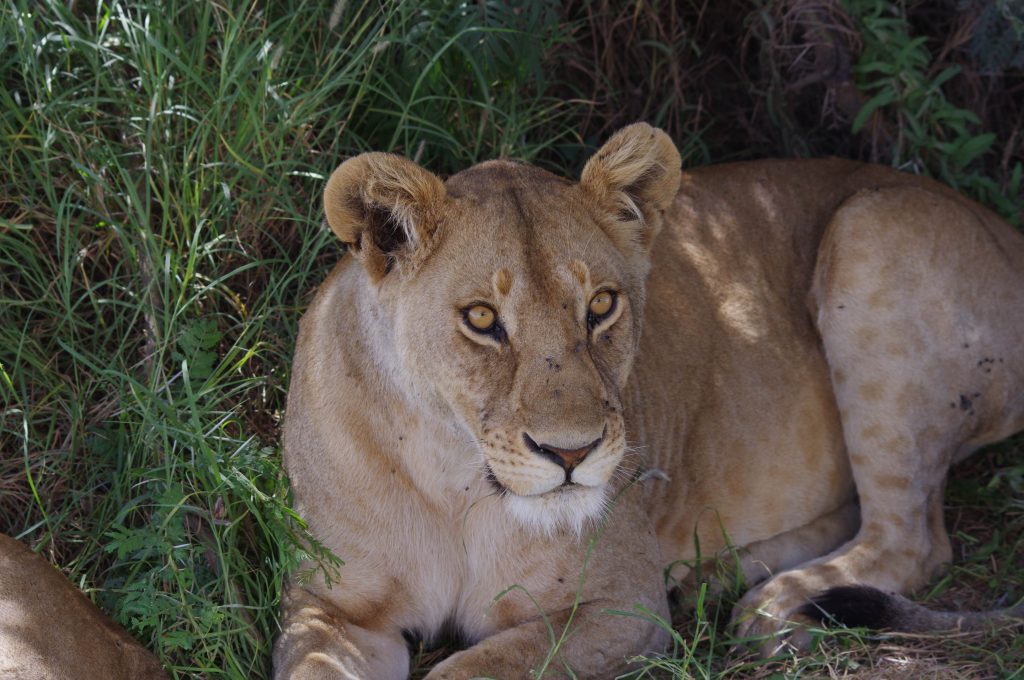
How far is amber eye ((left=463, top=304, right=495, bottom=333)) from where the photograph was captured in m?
2.57

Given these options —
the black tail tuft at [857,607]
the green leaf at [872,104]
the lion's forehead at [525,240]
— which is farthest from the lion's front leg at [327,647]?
the green leaf at [872,104]

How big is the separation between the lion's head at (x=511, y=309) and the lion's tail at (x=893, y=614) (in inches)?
29.6

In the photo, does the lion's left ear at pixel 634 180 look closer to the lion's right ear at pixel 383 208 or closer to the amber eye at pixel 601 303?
the amber eye at pixel 601 303

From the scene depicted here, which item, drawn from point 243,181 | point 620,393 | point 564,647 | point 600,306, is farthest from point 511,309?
point 243,181

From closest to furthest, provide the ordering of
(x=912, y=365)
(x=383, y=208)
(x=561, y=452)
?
1. (x=561, y=452)
2. (x=383, y=208)
3. (x=912, y=365)

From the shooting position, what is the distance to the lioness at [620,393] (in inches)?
Answer: 102

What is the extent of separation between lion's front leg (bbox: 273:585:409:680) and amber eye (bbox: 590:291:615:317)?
2.82 ft

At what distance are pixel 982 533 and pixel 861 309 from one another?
0.75m

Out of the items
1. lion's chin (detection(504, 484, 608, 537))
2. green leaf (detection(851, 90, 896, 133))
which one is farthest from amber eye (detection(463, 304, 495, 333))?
green leaf (detection(851, 90, 896, 133))

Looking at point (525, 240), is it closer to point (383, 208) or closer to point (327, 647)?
point (383, 208)

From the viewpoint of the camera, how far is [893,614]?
3070mm

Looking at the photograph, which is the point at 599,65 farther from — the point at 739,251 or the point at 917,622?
the point at 917,622

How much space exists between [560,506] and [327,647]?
0.60 metres

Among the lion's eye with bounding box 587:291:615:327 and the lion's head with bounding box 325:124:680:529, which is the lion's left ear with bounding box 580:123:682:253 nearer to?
the lion's head with bounding box 325:124:680:529
